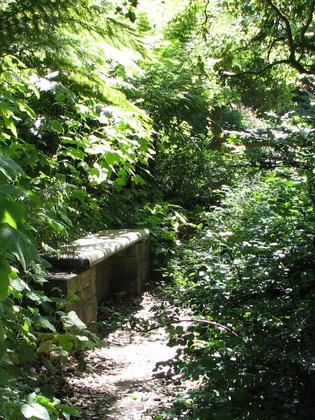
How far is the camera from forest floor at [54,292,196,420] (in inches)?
130

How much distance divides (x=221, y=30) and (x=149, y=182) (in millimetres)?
2776

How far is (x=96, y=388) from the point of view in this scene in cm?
371

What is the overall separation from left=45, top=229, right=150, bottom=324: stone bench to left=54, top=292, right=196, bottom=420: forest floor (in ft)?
1.32

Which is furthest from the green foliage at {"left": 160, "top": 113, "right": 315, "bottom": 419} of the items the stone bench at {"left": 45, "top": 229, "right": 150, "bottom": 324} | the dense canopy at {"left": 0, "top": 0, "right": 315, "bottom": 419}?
the stone bench at {"left": 45, "top": 229, "right": 150, "bottom": 324}

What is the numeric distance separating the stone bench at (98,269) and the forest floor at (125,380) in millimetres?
403

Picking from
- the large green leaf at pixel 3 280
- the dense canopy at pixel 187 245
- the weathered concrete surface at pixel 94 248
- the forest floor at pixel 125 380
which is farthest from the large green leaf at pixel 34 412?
the weathered concrete surface at pixel 94 248

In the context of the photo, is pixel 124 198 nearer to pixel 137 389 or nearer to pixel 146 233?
pixel 146 233

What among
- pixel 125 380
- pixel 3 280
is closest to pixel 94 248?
pixel 125 380

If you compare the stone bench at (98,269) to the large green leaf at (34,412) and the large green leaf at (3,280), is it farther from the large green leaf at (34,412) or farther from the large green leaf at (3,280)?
the large green leaf at (3,280)

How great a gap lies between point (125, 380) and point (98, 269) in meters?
2.12

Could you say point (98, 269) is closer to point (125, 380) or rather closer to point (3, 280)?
point (125, 380)

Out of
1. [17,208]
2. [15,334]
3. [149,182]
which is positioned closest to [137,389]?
[15,334]

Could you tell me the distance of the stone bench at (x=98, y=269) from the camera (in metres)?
4.23

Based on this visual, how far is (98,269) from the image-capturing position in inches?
232
